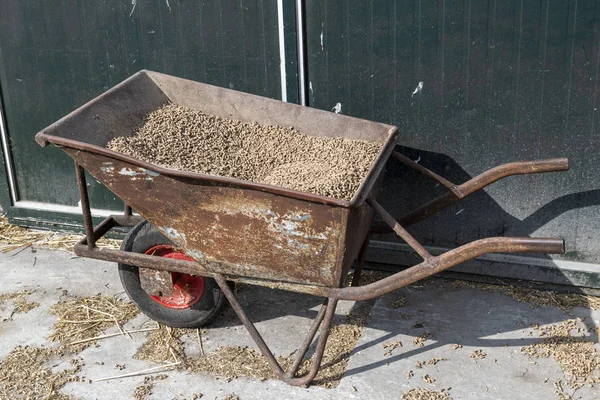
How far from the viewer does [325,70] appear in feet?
14.7

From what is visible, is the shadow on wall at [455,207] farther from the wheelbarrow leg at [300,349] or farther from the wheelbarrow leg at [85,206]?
the wheelbarrow leg at [85,206]

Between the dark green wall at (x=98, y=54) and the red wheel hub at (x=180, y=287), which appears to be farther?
the dark green wall at (x=98, y=54)

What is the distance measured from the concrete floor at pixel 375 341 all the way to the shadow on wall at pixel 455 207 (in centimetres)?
34

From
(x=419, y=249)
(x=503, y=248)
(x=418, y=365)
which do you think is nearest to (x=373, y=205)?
(x=419, y=249)

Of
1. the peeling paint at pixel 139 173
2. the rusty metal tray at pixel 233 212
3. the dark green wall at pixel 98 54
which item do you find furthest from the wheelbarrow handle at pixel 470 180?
the peeling paint at pixel 139 173

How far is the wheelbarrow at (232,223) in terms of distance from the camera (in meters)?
3.28

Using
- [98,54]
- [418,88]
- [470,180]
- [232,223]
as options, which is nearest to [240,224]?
[232,223]

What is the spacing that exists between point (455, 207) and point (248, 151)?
1362 millimetres

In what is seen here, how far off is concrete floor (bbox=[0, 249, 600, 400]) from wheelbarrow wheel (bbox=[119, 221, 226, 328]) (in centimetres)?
15

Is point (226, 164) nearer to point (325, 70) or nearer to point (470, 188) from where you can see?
point (325, 70)

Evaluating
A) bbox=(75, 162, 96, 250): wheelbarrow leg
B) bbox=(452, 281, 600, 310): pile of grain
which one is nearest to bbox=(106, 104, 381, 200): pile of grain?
bbox=(75, 162, 96, 250): wheelbarrow leg

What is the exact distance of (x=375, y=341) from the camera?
13.3 ft

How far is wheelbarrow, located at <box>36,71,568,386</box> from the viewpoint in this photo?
328 cm

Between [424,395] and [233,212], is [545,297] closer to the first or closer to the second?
[424,395]
